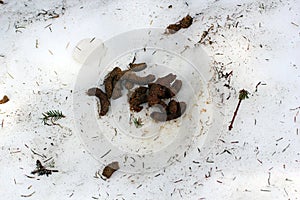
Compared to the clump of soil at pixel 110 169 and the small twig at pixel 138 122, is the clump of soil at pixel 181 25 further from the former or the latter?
the clump of soil at pixel 110 169

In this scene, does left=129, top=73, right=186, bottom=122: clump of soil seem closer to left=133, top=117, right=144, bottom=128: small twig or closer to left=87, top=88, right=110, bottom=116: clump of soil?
left=133, top=117, right=144, bottom=128: small twig

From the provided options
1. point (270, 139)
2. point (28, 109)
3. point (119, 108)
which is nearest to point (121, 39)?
point (119, 108)

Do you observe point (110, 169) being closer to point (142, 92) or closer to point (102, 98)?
point (102, 98)

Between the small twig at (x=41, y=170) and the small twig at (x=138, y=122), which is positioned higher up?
the small twig at (x=138, y=122)

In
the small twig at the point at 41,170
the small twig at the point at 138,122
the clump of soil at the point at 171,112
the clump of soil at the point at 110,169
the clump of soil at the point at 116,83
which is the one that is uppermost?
the clump of soil at the point at 116,83

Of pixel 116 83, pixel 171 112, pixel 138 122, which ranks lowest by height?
pixel 138 122

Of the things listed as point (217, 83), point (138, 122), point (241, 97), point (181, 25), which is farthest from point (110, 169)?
point (181, 25)

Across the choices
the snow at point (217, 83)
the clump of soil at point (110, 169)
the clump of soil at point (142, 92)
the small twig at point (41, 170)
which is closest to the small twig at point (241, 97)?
the snow at point (217, 83)
